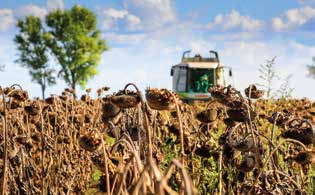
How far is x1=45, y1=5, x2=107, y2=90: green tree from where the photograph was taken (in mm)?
45844

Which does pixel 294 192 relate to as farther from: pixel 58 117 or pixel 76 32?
A: pixel 76 32

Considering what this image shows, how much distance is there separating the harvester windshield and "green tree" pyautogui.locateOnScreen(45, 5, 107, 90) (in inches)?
913

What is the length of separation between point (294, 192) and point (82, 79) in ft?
144

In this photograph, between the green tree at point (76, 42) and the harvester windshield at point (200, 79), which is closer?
the harvester windshield at point (200, 79)

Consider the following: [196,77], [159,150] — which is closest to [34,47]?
[196,77]

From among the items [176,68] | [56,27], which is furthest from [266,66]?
[56,27]

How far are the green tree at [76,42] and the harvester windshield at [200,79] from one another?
23.2 meters

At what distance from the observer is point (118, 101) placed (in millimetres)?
2211

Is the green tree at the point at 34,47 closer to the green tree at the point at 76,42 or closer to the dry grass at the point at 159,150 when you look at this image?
the green tree at the point at 76,42

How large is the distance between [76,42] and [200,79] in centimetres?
2528

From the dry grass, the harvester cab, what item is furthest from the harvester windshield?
the dry grass

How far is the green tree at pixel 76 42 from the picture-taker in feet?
150

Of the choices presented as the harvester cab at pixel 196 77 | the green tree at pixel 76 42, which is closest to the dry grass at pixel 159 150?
the harvester cab at pixel 196 77

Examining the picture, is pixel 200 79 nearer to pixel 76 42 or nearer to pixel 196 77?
pixel 196 77
